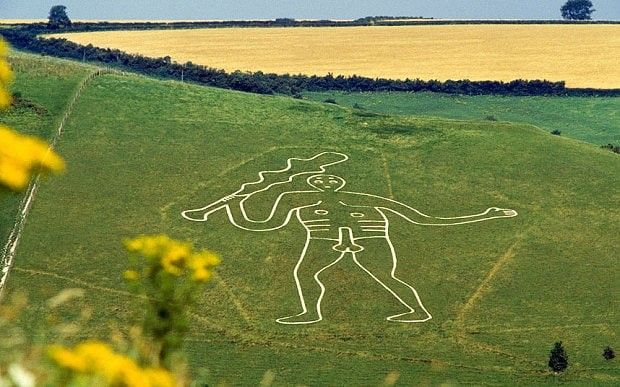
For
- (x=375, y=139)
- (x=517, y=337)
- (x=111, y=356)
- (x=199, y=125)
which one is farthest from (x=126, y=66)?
(x=111, y=356)

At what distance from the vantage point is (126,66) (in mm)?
105188

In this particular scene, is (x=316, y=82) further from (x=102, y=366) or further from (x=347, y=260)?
(x=102, y=366)

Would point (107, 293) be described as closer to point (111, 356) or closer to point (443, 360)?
point (443, 360)

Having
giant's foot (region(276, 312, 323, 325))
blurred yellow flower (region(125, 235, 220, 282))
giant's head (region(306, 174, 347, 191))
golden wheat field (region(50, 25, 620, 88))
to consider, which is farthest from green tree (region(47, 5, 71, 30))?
blurred yellow flower (region(125, 235, 220, 282))

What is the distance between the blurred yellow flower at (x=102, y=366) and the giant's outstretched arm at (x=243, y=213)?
161ft

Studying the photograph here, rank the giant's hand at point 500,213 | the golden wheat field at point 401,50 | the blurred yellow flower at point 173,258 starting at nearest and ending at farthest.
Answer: the blurred yellow flower at point 173,258 → the giant's hand at point 500,213 → the golden wheat field at point 401,50

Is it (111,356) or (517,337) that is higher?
(111,356)

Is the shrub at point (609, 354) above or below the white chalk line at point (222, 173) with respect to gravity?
below

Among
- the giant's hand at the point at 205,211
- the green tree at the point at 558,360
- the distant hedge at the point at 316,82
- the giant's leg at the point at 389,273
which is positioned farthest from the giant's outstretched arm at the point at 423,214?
the distant hedge at the point at 316,82

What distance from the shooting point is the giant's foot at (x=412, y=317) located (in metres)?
45.0

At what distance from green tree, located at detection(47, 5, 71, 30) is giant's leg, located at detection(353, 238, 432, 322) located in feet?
304

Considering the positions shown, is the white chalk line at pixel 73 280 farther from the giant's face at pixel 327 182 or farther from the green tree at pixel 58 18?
the green tree at pixel 58 18

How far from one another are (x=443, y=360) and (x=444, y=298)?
6.99 m

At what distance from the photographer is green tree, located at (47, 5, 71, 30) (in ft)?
443
